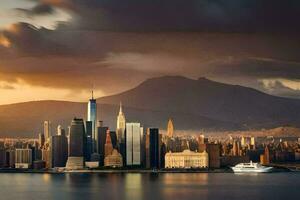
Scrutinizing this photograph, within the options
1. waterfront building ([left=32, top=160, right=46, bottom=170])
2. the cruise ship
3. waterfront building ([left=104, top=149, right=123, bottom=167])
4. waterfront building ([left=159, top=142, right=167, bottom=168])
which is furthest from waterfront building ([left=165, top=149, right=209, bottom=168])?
waterfront building ([left=32, top=160, right=46, bottom=170])

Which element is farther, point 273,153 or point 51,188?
point 273,153

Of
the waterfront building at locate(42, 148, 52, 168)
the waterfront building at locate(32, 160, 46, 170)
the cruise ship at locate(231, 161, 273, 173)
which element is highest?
the waterfront building at locate(42, 148, 52, 168)

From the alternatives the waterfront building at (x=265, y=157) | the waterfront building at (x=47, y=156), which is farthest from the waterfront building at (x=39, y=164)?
the waterfront building at (x=265, y=157)

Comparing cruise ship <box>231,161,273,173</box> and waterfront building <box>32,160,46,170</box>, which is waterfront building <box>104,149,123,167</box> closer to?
waterfront building <box>32,160,46,170</box>

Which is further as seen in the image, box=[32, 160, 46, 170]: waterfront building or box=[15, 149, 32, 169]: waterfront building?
box=[15, 149, 32, 169]: waterfront building

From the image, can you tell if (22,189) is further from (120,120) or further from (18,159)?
(120,120)

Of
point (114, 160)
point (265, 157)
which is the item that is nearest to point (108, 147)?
point (114, 160)

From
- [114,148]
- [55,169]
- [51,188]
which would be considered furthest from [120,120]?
[51,188]
